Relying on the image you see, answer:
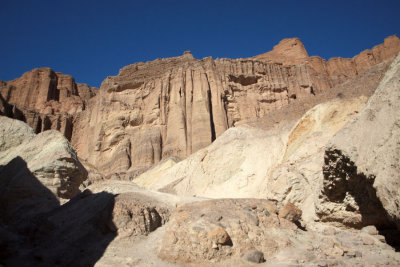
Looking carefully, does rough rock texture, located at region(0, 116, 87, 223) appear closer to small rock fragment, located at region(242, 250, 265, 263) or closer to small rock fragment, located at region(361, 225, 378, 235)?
small rock fragment, located at region(242, 250, 265, 263)

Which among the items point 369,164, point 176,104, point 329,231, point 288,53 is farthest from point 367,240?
point 288,53

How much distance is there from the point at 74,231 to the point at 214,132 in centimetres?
2986

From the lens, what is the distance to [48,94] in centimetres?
6284

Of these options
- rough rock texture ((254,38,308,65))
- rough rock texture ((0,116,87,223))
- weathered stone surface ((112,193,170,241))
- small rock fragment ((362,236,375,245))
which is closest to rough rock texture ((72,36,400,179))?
rough rock texture ((254,38,308,65))

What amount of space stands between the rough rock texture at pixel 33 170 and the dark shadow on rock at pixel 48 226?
0.03 m

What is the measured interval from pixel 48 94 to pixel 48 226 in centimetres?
5987

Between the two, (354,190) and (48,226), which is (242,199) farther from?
(48,226)

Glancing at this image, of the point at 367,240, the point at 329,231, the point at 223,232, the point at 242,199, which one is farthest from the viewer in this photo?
the point at 242,199

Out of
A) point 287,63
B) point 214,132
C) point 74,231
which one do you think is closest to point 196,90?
point 214,132

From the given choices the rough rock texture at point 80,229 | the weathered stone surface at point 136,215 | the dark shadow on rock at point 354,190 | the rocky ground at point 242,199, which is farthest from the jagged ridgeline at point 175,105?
the dark shadow on rock at point 354,190

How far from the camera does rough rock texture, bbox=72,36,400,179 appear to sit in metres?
38.4

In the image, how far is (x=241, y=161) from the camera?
61.0ft

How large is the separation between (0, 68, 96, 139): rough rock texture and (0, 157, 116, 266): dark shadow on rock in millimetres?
44827

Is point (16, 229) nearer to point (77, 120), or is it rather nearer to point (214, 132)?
point (214, 132)
